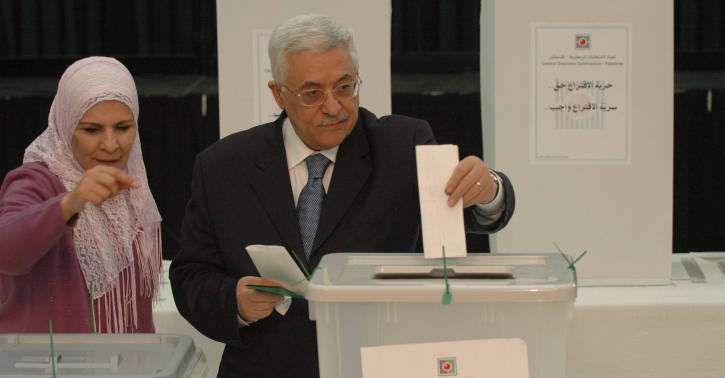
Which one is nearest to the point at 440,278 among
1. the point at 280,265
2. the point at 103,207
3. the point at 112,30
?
the point at 280,265

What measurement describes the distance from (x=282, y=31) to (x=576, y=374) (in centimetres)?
146

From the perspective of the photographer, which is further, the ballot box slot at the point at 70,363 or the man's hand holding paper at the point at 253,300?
the man's hand holding paper at the point at 253,300

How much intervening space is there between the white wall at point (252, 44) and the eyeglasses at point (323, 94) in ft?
A: 2.68

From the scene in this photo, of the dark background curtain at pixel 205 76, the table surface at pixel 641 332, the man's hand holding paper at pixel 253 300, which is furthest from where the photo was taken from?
the dark background curtain at pixel 205 76

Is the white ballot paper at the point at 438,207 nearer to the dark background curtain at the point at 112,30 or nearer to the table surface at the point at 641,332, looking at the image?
the table surface at the point at 641,332

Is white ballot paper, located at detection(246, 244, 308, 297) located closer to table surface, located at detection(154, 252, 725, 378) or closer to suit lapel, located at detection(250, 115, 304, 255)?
suit lapel, located at detection(250, 115, 304, 255)

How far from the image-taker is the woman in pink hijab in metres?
1.58

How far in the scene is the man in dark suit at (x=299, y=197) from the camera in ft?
4.84

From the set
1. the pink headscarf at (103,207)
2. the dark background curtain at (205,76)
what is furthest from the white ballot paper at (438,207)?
the dark background curtain at (205,76)

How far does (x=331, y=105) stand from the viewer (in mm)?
1491

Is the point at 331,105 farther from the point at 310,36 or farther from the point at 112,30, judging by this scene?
the point at 112,30

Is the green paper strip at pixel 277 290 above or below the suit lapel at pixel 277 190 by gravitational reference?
below

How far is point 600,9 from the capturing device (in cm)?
235

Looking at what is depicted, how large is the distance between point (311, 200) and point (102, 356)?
0.53m
